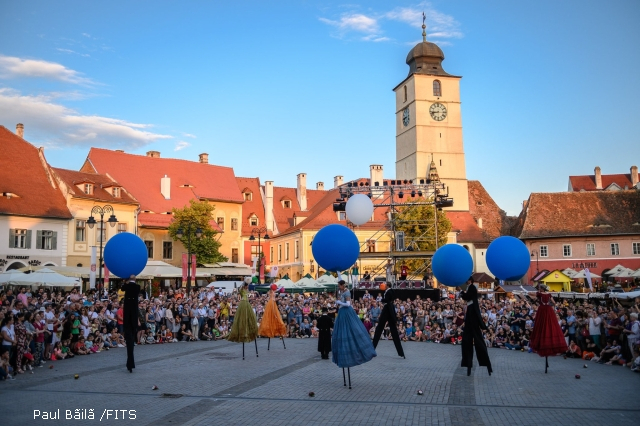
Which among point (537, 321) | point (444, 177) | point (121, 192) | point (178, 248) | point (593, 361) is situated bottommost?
point (593, 361)

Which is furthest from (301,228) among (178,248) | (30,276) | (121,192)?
(30,276)

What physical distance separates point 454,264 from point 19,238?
116ft

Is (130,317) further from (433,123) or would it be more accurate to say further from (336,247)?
(433,123)

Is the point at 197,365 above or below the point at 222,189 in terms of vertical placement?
below

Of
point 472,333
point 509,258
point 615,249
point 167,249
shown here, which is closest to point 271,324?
point 472,333

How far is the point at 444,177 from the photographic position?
82125mm

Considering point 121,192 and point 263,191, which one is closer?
point 121,192

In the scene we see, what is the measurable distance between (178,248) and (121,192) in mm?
7814

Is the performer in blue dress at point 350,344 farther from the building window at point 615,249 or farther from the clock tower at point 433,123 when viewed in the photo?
the clock tower at point 433,123

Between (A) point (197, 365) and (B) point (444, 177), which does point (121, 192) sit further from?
(B) point (444, 177)

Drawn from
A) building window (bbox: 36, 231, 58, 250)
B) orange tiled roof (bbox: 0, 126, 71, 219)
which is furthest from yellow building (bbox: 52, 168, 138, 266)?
building window (bbox: 36, 231, 58, 250)

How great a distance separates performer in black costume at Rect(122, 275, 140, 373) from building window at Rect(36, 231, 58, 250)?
33.6m

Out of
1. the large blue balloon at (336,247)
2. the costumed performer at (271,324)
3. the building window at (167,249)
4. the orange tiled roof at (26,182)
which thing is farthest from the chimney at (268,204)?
the large blue balloon at (336,247)

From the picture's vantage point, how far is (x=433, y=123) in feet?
276
